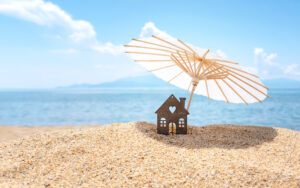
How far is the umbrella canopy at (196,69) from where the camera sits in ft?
19.4

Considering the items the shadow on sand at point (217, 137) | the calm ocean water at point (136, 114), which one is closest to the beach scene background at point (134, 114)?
the calm ocean water at point (136, 114)

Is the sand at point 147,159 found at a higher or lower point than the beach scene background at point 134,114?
higher

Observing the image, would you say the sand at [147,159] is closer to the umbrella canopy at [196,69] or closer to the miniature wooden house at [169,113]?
the miniature wooden house at [169,113]

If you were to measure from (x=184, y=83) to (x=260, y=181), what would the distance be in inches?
174

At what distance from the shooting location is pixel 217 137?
620 centimetres

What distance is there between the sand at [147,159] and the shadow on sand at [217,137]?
0.03 metres

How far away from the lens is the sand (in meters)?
3.69

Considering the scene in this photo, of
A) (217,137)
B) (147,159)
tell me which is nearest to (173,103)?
(217,137)

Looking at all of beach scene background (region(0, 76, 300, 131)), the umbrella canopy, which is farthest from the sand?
beach scene background (region(0, 76, 300, 131))

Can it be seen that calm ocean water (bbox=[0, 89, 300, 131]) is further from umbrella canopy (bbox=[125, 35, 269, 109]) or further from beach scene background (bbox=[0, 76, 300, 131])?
umbrella canopy (bbox=[125, 35, 269, 109])

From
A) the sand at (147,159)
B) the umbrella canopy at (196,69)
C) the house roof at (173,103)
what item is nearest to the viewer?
the sand at (147,159)

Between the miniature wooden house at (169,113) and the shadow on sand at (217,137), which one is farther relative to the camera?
the miniature wooden house at (169,113)

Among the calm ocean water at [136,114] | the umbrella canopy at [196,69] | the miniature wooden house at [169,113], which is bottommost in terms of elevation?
the calm ocean water at [136,114]

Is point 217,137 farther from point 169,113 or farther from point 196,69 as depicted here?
point 196,69
